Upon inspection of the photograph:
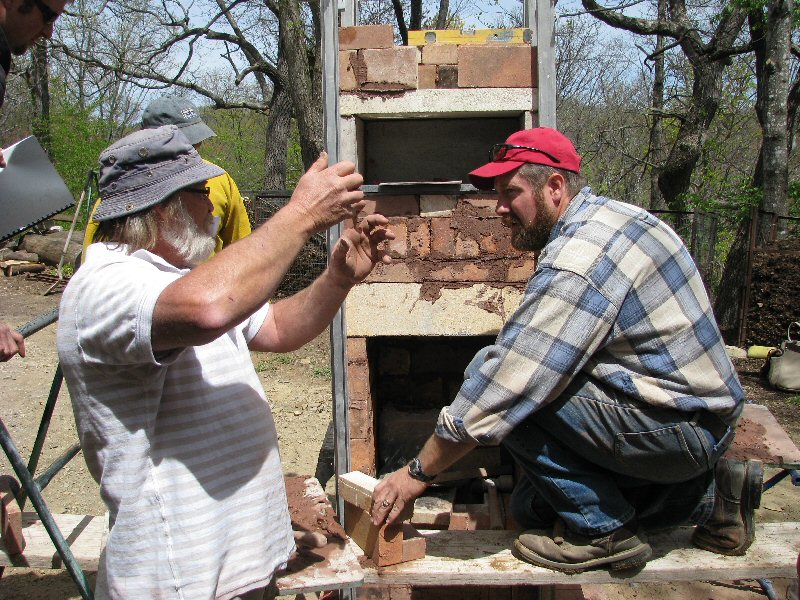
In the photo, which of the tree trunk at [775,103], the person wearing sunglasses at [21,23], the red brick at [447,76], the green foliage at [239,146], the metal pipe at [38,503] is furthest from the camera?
the green foliage at [239,146]

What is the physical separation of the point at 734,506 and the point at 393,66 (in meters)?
2.44

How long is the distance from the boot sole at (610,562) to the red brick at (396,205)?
1768mm

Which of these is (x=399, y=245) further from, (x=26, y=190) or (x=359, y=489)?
(x=26, y=190)

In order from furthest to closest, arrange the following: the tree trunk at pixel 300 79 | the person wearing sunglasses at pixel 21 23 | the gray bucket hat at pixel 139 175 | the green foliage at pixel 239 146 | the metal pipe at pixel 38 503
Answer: the green foliage at pixel 239 146 → the tree trunk at pixel 300 79 → the metal pipe at pixel 38 503 → the person wearing sunglasses at pixel 21 23 → the gray bucket hat at pixel 139 175

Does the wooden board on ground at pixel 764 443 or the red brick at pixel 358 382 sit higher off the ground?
the red brick at pixel 358 382

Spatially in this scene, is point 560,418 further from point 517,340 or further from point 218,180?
point 218,180

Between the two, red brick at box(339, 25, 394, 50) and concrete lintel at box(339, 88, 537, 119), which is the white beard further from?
red brick at box(339, 25, 394, 50)

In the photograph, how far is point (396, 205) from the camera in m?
3.58

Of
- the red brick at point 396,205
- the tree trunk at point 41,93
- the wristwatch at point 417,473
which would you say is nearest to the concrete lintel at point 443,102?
the red brick at point 396,205

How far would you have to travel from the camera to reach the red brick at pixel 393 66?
3.51m

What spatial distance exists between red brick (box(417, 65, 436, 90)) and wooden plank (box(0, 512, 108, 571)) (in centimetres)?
244

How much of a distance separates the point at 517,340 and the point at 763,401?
623 cm

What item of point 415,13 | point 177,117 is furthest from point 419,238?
point 415,13

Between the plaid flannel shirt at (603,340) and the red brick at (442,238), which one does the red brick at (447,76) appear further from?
the plaid flannel shirt at (603,340)
